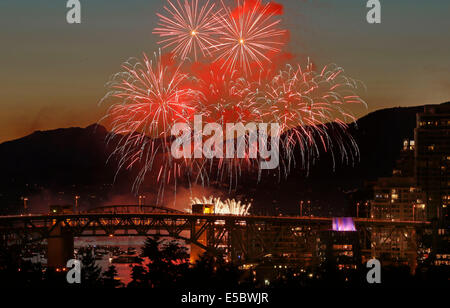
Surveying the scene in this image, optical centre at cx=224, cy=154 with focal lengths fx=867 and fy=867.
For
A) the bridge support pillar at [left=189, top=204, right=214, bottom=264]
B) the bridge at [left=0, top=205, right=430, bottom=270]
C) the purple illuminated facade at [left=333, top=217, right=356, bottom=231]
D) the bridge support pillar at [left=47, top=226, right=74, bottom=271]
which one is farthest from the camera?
the bridge support pillar at [left=47, top=226, right=74, bottom=271]

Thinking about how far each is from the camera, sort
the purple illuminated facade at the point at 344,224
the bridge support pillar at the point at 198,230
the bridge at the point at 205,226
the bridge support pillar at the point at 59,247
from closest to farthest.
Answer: the purple illuminated facade at the point at 344,224, the bridge at the point at 205,226, the bridge support pillar at the point at 198,230, the bridge support pillar at the point at 59,247

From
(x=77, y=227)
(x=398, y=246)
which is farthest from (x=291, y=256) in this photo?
(x=77, y=227)

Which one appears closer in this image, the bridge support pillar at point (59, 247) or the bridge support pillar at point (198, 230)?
the bridge support pillar at point (198, 230)

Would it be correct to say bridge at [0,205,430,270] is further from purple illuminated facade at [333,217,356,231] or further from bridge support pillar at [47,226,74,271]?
purple illuminated facade at [333,217,356,231]

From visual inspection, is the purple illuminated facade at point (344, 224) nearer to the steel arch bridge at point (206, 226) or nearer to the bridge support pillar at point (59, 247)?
the steel arch bridge at point (206, 226)

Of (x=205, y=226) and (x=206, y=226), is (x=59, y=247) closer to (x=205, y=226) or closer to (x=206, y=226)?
(x=205, y=226)

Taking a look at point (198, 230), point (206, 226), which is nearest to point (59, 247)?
point (198, 230)

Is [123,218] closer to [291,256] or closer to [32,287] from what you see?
[291,256]

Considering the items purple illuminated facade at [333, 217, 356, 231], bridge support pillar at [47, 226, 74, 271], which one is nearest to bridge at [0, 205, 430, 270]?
bridge support pillar at [47, 226, 74, 271]

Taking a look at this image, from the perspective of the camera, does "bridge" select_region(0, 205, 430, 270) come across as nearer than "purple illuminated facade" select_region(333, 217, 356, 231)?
No

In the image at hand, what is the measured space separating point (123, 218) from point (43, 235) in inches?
586

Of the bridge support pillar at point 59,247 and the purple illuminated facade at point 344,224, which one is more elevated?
the purple illuminated facade at point 344,224

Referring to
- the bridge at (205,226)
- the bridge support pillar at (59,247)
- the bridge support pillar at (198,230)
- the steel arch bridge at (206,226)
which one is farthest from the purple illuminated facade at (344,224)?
the bridge support pillar at (59,247)

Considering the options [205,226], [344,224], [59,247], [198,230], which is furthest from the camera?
[59,247]
